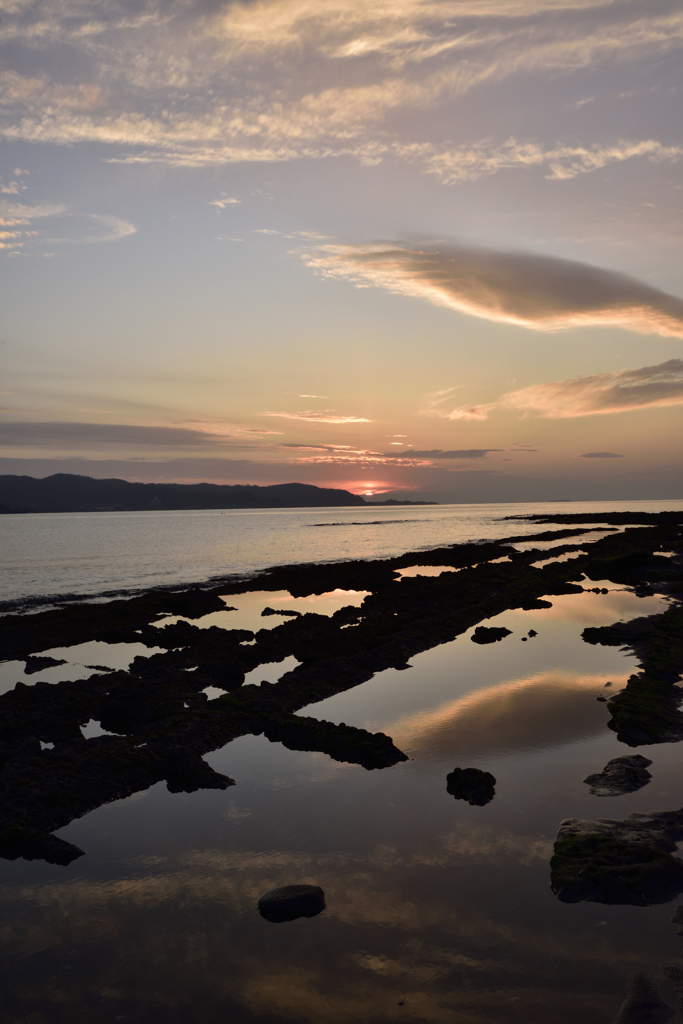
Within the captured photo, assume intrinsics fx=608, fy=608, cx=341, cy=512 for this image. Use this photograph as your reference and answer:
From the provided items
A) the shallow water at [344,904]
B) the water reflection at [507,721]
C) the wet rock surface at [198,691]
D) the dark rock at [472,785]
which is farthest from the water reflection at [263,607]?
the dark rock at [472,785]

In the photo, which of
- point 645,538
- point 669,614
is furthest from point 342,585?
point 645,538

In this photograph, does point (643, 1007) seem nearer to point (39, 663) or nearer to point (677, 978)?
point (677, 978)

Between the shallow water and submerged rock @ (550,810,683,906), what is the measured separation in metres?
0.23

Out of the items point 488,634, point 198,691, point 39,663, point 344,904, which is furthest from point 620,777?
point 39,663

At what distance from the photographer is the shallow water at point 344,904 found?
572 centimetres

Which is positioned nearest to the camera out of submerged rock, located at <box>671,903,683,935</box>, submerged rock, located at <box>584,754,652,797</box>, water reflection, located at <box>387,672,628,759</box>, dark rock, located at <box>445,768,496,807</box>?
submerged rock, located at <box>671,903,683,935</box>

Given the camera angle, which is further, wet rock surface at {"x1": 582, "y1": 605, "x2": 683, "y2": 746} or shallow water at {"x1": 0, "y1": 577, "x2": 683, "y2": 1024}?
wet rock surface at {"x1": 582, "y1": 605, "x2": 683, "y2": 746}

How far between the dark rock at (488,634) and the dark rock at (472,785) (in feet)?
37.7

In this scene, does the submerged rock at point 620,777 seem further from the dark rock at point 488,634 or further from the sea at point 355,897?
the dark rock at point 488,634

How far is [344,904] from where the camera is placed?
7.10 m

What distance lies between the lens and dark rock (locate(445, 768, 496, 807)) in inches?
378

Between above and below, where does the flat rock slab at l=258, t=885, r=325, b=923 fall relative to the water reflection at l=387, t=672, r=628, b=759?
above

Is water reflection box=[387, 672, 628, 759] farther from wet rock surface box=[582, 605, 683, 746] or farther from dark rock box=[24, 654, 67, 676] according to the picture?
dark rock box=[24, 654, 67, 676]

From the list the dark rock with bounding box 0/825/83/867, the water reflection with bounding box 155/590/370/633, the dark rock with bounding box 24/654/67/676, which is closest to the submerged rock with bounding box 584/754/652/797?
the dark rock with bounding box 0/825/83/867
